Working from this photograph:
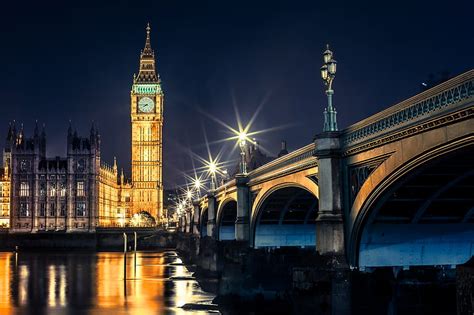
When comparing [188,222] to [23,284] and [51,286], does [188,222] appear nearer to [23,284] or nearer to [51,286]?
[23,284]

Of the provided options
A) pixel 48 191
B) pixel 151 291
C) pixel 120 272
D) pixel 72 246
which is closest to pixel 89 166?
pixel 48 191

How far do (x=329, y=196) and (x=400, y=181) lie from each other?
15.7 feet

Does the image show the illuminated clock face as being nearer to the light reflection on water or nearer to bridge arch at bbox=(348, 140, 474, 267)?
the light reflection on water

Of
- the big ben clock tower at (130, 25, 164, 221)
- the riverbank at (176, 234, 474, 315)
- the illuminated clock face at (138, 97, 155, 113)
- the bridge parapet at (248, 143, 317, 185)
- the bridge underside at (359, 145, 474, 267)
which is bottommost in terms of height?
the riverbank at (176, 234, 474, 315)

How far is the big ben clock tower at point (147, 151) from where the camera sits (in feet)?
625

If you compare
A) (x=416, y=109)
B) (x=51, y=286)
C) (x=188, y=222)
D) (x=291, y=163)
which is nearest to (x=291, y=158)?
(x=291, y=163)

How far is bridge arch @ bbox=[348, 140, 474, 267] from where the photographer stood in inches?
842

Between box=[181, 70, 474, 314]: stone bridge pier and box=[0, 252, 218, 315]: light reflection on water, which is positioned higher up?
box=[181, 70, 474, 314]: stone bridge pier

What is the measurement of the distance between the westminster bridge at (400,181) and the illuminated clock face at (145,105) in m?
165

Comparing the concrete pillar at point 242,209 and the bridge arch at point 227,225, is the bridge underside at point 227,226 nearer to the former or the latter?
the bridge arch at point 227,225

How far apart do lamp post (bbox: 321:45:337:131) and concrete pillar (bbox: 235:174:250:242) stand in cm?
2260

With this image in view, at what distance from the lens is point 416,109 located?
18797mm

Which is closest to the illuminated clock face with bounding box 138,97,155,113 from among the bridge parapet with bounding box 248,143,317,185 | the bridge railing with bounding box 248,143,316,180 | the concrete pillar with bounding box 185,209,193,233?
the concrete pillar with bounding box 185,209,193,233

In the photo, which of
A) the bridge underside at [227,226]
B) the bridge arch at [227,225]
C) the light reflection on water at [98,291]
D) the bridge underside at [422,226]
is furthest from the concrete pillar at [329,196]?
the bridge underside at [227,226]
